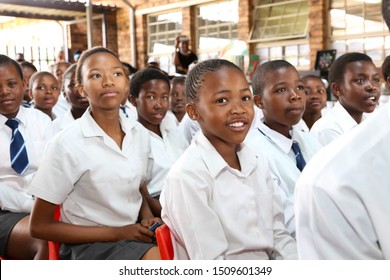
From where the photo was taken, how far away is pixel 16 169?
1802 mm

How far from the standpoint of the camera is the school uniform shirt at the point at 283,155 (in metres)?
1.50

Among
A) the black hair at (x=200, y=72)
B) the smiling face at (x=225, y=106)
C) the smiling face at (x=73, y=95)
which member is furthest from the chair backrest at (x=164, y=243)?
the smiling face at (x=73, y=95)

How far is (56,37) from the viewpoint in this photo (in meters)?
8.64

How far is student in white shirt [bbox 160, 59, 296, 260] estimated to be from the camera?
114 cm

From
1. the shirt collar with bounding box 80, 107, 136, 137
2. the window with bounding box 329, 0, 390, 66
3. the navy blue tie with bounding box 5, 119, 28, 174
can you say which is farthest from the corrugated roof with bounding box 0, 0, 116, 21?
the shirt collar with bounding box 80, 107, 136, 137

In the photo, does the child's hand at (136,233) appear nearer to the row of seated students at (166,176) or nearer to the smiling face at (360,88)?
the row of seated students at (166,176)

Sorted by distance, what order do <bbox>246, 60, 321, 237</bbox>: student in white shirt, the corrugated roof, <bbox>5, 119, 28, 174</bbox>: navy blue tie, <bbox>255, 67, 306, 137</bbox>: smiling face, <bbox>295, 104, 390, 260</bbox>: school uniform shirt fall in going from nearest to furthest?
1. <bbox>295, 104, 390, 260</bbox>: school uniform shirt
2. <bbox>246, 60, 321, 237</bbox>: student in white shirt
3. <bbox>255, 67, 306, 137</bbox>: smiling face
4. <bbox>5, 119, 28, 174</bbox>: navy blue tie
5. the corrugated roof

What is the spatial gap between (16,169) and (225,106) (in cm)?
98

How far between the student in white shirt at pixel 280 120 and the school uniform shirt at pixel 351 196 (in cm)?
106

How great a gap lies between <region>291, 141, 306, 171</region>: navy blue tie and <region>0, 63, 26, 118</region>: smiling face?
115cm

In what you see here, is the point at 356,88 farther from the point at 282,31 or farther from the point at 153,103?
the point at 282,31

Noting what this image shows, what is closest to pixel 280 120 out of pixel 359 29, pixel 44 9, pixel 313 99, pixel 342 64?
pixel 342 64

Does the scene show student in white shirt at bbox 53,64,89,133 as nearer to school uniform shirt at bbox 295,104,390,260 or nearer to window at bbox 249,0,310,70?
school uniform shirt at bbox 295,104,390,260
